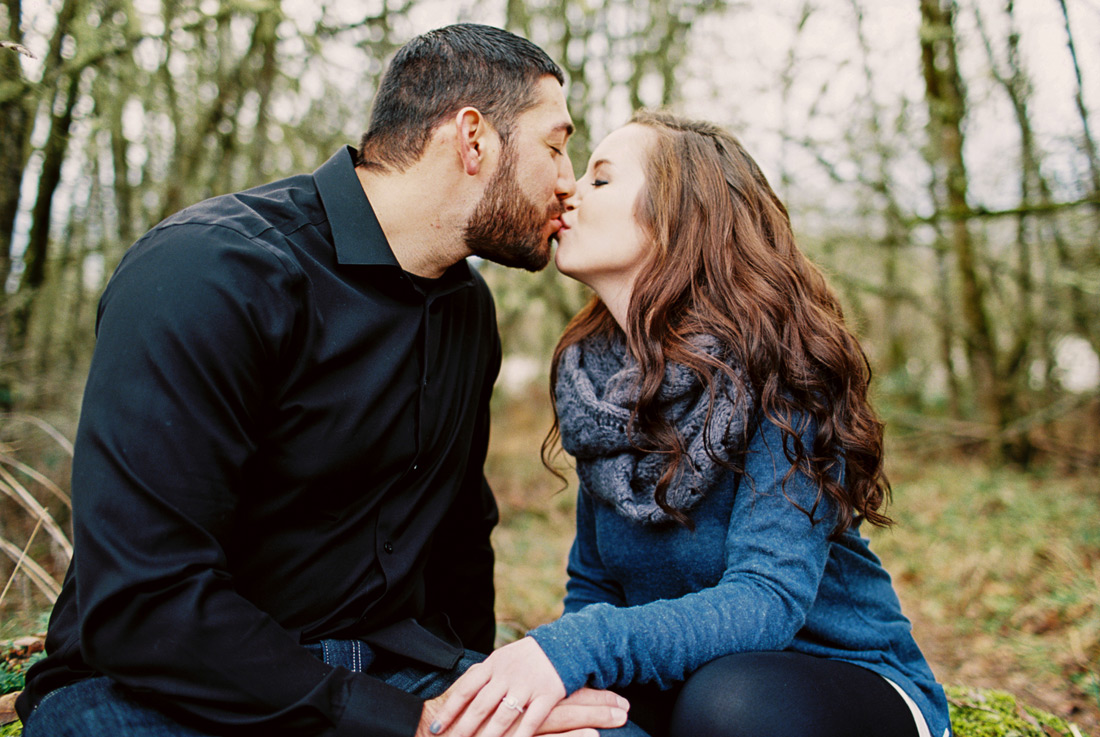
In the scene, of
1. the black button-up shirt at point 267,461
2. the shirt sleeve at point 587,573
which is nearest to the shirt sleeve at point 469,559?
the black button-up shirt at point 267,461

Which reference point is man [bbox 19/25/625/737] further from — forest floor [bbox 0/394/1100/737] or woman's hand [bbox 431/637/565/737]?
forest floor [bbox 0/394/1100/737]

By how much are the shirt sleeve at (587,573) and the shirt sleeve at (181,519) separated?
84 centimetres

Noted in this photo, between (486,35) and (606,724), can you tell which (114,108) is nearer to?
(486,35)

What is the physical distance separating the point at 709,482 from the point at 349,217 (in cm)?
110

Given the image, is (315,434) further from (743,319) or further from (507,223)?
(743,319)

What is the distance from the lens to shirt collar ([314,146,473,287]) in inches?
71.6

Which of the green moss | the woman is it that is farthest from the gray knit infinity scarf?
the green moss

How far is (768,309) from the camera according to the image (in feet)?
6.51

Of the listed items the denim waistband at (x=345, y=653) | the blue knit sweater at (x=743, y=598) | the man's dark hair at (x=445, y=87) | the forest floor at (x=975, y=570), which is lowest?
the forest floor at (x=975, y=570)

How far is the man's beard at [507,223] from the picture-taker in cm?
207

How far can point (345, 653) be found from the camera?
1.77 meters

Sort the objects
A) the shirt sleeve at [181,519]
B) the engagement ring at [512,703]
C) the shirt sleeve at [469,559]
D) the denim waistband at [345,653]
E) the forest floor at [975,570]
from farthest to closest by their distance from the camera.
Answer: the forest floor at [975,570]
the shirt sleeve at [469,559]
the denim waistband at [345,653]
the engagement ring at [512,703]
the shirt sleeve at [181,519]

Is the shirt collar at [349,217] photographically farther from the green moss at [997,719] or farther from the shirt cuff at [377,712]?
the green moss at [997,719]

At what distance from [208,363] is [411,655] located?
878mm
